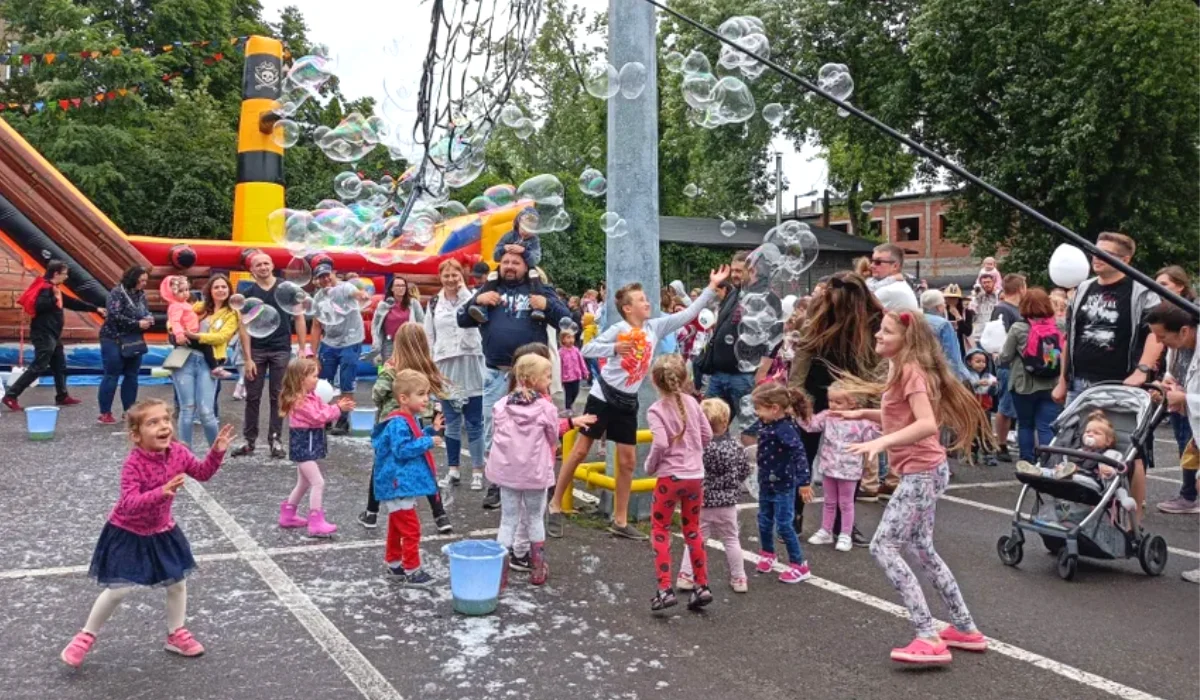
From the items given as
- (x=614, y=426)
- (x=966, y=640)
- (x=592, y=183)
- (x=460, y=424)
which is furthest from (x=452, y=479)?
(x=966, y=640)

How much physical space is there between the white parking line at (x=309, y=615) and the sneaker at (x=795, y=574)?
7.40 ft

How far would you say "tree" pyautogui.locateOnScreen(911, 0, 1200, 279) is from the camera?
23859 millimetres

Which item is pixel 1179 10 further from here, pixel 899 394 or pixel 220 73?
pixel 220 73

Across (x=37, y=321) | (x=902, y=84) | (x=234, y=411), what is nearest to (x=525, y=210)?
(x=234, y=411)

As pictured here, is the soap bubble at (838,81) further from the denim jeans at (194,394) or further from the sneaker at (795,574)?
the denim jeans at (194,394)

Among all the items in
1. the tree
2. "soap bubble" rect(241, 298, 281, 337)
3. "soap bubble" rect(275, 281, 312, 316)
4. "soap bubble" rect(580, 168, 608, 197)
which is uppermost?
the tree

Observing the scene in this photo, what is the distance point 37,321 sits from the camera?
11.2 m

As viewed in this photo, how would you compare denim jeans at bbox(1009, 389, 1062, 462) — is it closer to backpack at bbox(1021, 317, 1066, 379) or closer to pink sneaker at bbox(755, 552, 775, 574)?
backpack at bbox(1021, 317, 1066, 379)

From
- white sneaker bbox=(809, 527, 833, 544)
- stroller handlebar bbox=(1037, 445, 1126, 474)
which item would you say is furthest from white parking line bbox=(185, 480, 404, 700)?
stroller handlebar bbox=(1037, 445, 1126, 474)

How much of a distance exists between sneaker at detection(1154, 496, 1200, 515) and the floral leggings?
12.7 ft

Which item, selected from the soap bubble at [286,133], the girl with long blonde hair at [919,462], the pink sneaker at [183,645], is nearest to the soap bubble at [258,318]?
the soap bubble at [286,133]

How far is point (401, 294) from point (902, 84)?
2290cm

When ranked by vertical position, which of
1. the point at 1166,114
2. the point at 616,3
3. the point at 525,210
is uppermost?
the point at 1166,114

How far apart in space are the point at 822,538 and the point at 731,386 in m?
→ 1.45
